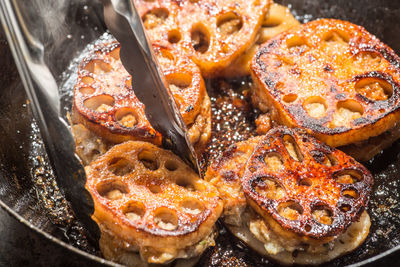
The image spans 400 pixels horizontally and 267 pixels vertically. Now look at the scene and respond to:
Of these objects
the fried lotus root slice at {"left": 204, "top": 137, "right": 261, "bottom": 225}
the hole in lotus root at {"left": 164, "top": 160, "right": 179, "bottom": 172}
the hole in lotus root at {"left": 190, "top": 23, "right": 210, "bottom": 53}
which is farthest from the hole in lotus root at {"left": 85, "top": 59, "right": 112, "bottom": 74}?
the fried lotus root slice at {"left": 204, "top": 137, "right": 261, "bottom": 225}

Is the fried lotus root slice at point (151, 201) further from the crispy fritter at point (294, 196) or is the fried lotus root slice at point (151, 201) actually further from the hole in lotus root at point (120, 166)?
the crispy fritter at point (294, 196)

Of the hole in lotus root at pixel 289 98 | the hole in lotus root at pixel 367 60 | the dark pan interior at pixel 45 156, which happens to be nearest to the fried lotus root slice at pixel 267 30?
the dark pan interior at pixel 45 156

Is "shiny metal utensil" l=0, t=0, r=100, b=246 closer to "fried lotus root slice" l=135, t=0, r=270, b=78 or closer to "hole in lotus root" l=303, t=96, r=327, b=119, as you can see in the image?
"fried lotus root slice" l=135, t=0, r=270, b=78

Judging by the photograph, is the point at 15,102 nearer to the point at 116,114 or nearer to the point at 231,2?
the point at 116,114

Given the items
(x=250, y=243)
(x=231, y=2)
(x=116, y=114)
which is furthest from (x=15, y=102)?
(x=250, y=243)

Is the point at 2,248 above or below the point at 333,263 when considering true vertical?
above
